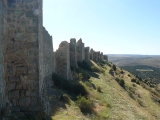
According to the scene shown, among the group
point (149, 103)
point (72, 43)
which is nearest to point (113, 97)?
point (149, 103)

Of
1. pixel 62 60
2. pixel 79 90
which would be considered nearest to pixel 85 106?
pixel 79 90

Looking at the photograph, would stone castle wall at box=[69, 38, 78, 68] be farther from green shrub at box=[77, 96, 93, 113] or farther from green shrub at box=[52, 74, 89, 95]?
green shrub at box=[77, 96, 93, 113]

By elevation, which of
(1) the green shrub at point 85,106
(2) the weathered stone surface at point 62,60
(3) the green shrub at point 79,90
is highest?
(2) the weathered stone surface at point 62,60

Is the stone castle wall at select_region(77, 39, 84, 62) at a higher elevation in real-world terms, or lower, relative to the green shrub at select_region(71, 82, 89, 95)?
higher

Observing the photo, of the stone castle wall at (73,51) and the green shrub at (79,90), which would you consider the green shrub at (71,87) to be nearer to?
the green shrub at (79,90)

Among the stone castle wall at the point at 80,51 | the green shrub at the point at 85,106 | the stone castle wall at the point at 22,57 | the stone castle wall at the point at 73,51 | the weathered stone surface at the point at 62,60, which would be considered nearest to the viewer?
the stone castle wall at the point at 22,57

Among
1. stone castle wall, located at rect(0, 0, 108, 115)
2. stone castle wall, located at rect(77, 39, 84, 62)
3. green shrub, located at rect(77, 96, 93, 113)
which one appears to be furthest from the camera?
stone castle wall, located at rect(77, 39, 84, 62)

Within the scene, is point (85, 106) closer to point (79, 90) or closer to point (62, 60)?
point (79, 90)

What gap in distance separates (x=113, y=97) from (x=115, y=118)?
4.02 meters

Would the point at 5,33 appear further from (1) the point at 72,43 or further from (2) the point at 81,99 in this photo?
(1) the point at 72,43

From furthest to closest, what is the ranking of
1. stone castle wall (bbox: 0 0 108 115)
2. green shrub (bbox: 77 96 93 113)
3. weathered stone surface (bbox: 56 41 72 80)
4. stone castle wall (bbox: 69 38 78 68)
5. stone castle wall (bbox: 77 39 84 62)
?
stone castle wall (bbox: 77 39 84 62) < stone castle wall (bbox: 69 38 78 68) < weathered stone surface (bbox: 56 41 72 80) < green shrub (bbox: 77 96 93 113) < stone castle wall (bbox: 0 0 108 115)

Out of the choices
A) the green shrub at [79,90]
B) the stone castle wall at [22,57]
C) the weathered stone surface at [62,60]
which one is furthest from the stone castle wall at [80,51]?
the stone castle wall at [22,57]

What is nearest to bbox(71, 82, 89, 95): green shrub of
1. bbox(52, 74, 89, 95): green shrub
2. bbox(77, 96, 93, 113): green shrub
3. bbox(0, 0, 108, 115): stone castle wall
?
bbox(52, 74, 89, 95): green shrub

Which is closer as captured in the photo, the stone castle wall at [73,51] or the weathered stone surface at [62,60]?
the weathered stone surface at [62,60]
